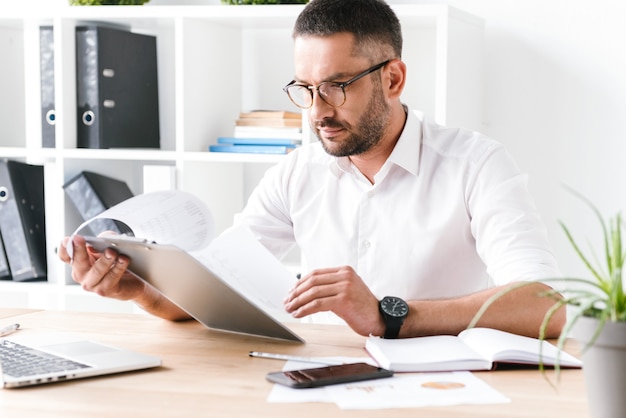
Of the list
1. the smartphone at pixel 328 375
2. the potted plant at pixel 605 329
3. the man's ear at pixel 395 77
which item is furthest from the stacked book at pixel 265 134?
the potted plant at pixel 605 329

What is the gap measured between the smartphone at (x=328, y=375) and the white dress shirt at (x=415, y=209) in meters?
0.63

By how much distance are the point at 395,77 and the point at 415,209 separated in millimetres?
297

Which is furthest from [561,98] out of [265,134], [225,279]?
[225,279]

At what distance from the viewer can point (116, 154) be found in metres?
2.88

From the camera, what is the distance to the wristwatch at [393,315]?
156 cm

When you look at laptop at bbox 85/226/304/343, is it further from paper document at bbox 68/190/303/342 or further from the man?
the man

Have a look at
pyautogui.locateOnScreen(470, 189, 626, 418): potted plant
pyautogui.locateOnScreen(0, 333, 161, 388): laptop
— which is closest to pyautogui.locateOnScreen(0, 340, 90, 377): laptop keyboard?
pyautogui.locateOnScreen(0, 333, 161, 388): laptop

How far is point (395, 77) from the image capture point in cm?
208

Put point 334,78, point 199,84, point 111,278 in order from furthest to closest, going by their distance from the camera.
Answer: point 199,84, point 334,78, point 111,278

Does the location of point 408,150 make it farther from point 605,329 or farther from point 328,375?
point 605,329

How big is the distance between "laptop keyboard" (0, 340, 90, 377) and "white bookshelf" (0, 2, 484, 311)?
4.51 feet

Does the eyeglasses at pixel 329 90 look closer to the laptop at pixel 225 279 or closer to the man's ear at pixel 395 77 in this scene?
the man's ear at pixel 395 77

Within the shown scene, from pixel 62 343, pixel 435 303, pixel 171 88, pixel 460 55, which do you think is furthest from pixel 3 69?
pixel 435 303

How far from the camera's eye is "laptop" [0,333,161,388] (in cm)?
133
